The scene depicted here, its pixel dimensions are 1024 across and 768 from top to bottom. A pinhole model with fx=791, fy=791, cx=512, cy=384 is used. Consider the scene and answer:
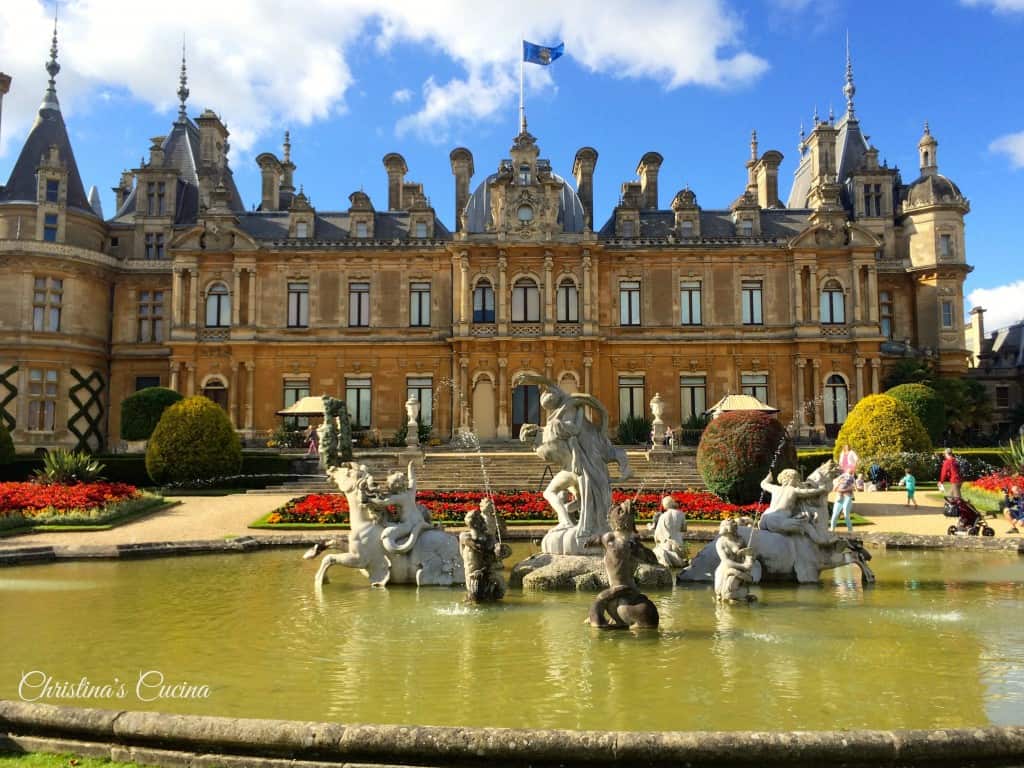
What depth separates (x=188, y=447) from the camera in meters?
25.0

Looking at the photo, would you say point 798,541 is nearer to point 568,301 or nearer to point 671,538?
point 671,538

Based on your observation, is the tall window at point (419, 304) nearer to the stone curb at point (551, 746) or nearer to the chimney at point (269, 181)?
the chimney at point (269, 181)

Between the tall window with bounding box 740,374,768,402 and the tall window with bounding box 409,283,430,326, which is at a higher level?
the tall window with bounding box 409,283,430,326

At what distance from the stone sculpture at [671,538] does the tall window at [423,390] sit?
1018 inches

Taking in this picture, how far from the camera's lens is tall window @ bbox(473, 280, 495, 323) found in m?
36.5

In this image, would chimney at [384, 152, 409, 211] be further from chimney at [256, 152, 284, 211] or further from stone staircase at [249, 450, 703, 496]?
stone staircase at [249, 450, 703, 496]

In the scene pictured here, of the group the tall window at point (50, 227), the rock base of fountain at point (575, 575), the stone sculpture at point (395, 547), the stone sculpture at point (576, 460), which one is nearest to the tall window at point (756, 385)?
the stone sculpture at point (576, 460)

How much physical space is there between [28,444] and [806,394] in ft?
116

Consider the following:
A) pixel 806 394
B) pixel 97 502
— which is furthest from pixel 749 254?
pixel 97 502

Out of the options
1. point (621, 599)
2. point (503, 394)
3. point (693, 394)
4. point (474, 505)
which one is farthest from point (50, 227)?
point (621, 599)

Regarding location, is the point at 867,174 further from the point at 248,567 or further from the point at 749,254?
the point at 248,567

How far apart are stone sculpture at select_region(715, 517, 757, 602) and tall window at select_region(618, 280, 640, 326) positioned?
91.6 ft

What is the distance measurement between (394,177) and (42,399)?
20.2 m

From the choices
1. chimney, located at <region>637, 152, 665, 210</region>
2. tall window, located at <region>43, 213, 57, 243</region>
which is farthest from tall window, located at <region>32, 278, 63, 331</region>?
chimney, located at <region>637, 152, 665, 210</region>
